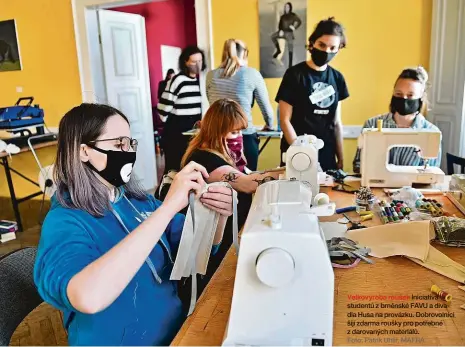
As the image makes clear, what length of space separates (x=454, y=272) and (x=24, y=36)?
4.65 meters

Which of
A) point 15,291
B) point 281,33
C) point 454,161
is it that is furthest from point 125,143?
point 281,33

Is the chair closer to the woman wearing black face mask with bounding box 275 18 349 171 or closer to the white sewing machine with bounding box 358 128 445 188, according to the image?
the white sewing machine with bounding box 358 128 445 188

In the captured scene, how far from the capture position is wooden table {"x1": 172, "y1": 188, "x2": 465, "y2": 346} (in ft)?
2.61

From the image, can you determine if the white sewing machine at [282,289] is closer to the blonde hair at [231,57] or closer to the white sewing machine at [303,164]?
the white sewing machine at [303,164]

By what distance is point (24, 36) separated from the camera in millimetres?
4383

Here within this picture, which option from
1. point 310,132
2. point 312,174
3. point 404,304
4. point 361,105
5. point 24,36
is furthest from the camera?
point 24,36

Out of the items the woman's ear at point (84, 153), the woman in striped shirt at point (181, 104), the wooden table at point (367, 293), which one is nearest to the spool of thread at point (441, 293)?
the wooden table at point (367, 293)

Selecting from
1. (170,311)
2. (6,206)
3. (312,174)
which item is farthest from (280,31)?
(6,206)

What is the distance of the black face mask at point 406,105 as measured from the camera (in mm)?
1980

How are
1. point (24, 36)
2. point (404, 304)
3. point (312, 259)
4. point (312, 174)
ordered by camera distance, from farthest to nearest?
point (24, 36)
point (312, 174)
point (404, 304)
point (312, 259)

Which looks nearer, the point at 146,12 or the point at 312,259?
the point at 312,259

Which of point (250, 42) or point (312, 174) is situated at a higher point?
point (250, 42)

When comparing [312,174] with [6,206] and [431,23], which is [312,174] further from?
[6,206]

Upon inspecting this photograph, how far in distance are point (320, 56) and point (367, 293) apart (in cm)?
167
